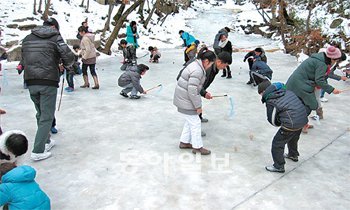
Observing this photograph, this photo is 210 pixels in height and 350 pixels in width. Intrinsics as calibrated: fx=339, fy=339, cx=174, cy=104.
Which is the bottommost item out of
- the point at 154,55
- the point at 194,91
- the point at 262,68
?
the point at 154,55

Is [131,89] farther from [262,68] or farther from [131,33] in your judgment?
[131,33]

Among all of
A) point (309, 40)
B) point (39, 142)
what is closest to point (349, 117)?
point (39, 142)

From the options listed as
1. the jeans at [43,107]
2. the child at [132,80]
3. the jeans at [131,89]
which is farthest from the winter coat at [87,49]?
the jeans at [43,107]

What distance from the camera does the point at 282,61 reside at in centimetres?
1332

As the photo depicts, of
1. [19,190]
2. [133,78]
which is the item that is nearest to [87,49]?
[133,78]

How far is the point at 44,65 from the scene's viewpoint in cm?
410

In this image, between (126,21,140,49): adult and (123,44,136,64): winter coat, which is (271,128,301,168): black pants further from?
(126,21,140,49): adult

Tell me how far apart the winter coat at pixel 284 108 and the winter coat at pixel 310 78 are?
1067mm

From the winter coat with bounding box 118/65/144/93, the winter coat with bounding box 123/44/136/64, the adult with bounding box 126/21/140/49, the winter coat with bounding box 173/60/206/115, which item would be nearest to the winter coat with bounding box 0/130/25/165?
the winter coat with bounding box 173/60/206/115

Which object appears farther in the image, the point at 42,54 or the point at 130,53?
the point at 130,53

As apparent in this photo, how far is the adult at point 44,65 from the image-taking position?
4.09 metres

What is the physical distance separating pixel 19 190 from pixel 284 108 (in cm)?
283

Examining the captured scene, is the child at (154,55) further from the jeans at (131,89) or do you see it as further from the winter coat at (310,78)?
the winter coat at (310,78)

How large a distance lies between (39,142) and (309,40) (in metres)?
12.4
